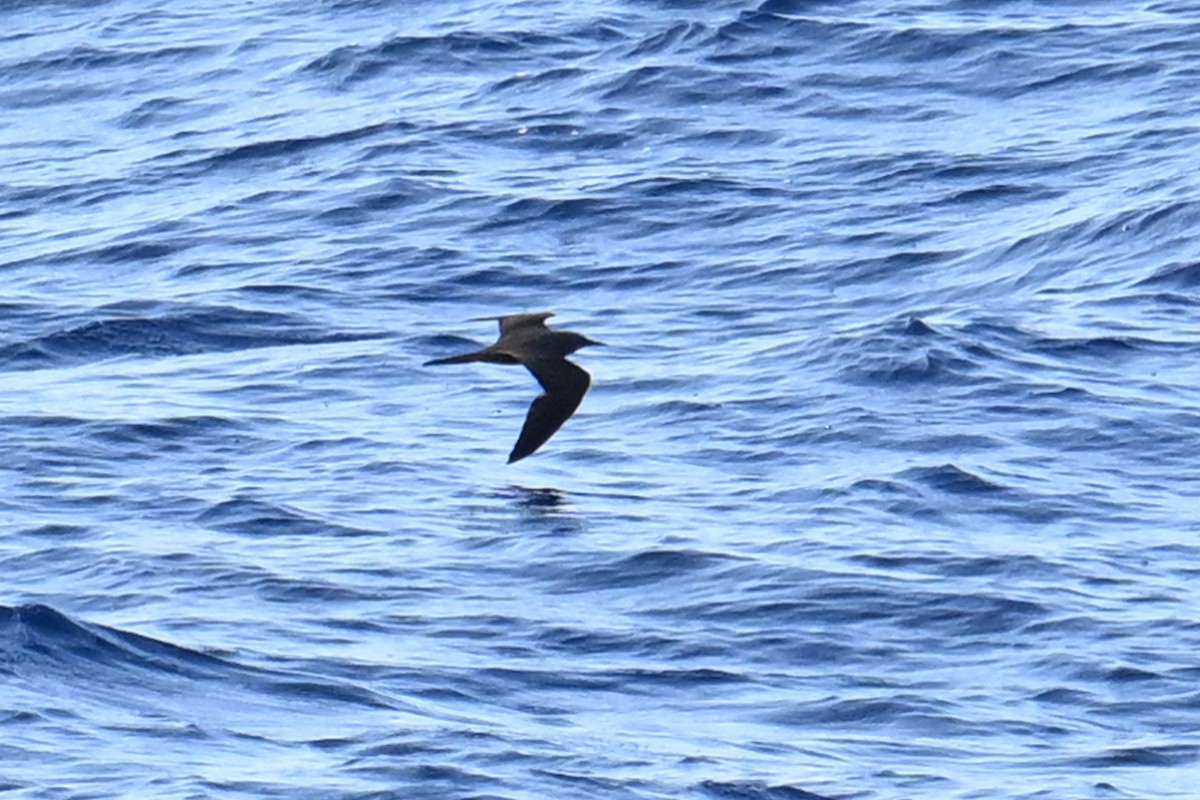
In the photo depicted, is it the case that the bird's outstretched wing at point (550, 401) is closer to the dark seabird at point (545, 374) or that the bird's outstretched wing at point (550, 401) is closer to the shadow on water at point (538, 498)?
the dark seabird at point (545, 374)

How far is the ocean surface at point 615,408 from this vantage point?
1057 centimetres

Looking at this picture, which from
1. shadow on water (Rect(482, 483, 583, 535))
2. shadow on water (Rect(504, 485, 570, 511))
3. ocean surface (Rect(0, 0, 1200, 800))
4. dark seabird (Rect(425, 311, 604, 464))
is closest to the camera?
ocean surface (Rect(0, 0, 1200, 800))

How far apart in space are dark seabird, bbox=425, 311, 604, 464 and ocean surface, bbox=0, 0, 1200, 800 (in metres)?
0.28

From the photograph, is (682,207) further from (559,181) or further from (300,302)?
(300,302)

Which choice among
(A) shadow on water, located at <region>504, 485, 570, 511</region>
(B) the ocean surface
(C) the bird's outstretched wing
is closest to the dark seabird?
(C) the bird's outstretched wing

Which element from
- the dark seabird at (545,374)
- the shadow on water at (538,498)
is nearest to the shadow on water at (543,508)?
the shadow on water at (538,498)

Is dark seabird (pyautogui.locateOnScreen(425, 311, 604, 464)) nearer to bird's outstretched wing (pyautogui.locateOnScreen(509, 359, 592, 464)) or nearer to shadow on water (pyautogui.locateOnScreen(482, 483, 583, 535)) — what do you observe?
bird's outstretched wing (pyautogui.locateOnScreen(509, 359, 592, 464))

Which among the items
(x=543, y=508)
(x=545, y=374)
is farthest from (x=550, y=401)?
(x=543, y=508)

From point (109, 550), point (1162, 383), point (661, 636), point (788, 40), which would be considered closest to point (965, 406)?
point (1162, 383)

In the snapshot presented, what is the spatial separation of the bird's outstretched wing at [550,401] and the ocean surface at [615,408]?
24 centimetres

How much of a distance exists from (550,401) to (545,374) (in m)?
0.14

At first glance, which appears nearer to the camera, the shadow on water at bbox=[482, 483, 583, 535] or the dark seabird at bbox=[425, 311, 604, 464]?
the shadow on water at bbox=[482, 483, 583, 535]

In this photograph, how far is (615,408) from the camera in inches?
588

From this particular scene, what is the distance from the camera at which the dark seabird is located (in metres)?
13.6
